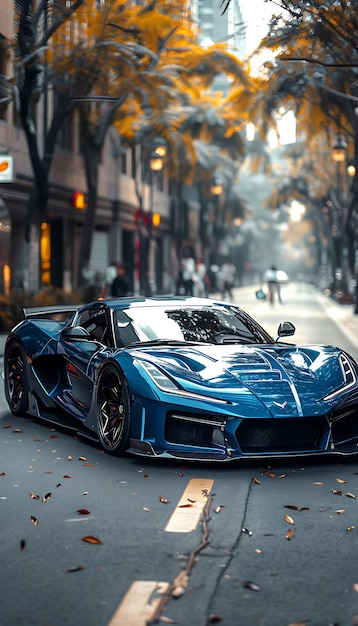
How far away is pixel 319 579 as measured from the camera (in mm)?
5227

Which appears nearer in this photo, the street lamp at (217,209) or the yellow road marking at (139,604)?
the yellow road marking at (139,604)

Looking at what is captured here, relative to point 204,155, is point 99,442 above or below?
below

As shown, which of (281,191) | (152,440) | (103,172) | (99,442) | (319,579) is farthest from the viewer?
(281,191)

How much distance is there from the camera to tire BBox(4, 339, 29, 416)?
1077cm

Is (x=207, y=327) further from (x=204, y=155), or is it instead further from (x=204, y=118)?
(x=204, y=155)

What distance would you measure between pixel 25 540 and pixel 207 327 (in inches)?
147

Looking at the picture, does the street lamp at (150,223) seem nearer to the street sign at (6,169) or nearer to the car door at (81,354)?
the street sign at (6,169)

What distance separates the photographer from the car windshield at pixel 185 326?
9.18 metres

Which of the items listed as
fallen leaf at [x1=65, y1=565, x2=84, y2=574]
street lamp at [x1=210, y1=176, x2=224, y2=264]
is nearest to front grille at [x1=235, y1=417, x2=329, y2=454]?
fallen leaf at [x1=65, y1=565, x2=84, y2=574]

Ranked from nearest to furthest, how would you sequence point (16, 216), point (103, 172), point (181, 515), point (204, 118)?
point (181, 515)
point (16, 216)
point (204, 118)
point (103, 172)

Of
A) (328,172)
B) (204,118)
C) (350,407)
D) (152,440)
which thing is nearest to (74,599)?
(152,440)

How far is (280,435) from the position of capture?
7.91 meters

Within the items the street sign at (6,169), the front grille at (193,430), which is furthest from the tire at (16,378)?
the street sign at (6,169)

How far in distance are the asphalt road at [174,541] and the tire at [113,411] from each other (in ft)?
0.46
